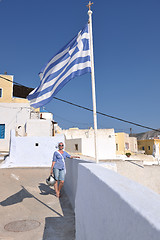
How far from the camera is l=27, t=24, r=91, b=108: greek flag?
592 cm

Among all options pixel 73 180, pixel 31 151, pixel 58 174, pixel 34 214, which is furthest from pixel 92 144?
pixel 34 214

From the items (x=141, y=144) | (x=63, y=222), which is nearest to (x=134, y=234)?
(x=63, y=222)

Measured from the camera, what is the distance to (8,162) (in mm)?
14891

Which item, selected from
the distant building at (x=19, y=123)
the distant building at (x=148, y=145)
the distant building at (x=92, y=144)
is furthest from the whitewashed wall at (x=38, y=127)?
the distant building at (x=148, y=145)

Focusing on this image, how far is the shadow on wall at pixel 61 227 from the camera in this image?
4.13 m

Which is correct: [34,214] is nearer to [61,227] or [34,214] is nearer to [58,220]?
[58,220]

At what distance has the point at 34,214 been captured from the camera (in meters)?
5.43

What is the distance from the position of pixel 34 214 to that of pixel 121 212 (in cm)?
414

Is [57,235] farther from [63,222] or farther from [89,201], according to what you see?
[89,201]

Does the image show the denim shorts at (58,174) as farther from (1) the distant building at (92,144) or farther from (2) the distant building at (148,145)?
(2) the distant building at (148,145)

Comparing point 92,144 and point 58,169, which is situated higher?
point 92,144

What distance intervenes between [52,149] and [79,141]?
1738 centimetres

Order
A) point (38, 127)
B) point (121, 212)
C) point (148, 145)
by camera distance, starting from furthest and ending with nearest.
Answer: point (148, 145) → point (38, 127) → point (121, 212)

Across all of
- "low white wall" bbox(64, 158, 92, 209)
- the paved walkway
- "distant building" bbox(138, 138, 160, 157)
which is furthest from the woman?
"distant building" bbox(138, 138, 160, 157)
